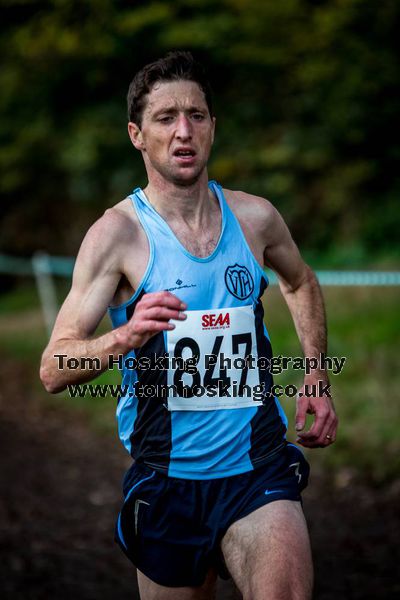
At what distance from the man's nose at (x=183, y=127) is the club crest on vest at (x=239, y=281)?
0.48m

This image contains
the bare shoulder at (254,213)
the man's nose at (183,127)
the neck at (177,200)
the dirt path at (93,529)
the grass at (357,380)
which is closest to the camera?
the man's nose at (183,127)

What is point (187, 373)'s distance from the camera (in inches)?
115

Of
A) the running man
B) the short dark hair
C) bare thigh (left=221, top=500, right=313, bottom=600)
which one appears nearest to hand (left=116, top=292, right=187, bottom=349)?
the running man

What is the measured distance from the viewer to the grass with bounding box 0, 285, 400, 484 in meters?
6.30

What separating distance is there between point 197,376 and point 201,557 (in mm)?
614

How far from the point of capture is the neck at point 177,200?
3.07m

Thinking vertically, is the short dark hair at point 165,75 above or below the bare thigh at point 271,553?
above

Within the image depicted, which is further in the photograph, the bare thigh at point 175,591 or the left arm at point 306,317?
the left arm at point 306,317

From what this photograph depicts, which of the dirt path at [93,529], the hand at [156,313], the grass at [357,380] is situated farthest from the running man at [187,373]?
the grass at [357,380]

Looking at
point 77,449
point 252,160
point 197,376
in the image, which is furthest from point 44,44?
point 197,376

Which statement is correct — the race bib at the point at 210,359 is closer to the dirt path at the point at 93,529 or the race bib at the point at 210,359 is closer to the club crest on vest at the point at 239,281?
the club crest on vest at the point at 239,281

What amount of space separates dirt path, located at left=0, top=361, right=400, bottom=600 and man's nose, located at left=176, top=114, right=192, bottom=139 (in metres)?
2.71

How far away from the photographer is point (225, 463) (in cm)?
293

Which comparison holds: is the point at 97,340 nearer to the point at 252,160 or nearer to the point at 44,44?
the point at 252,160
